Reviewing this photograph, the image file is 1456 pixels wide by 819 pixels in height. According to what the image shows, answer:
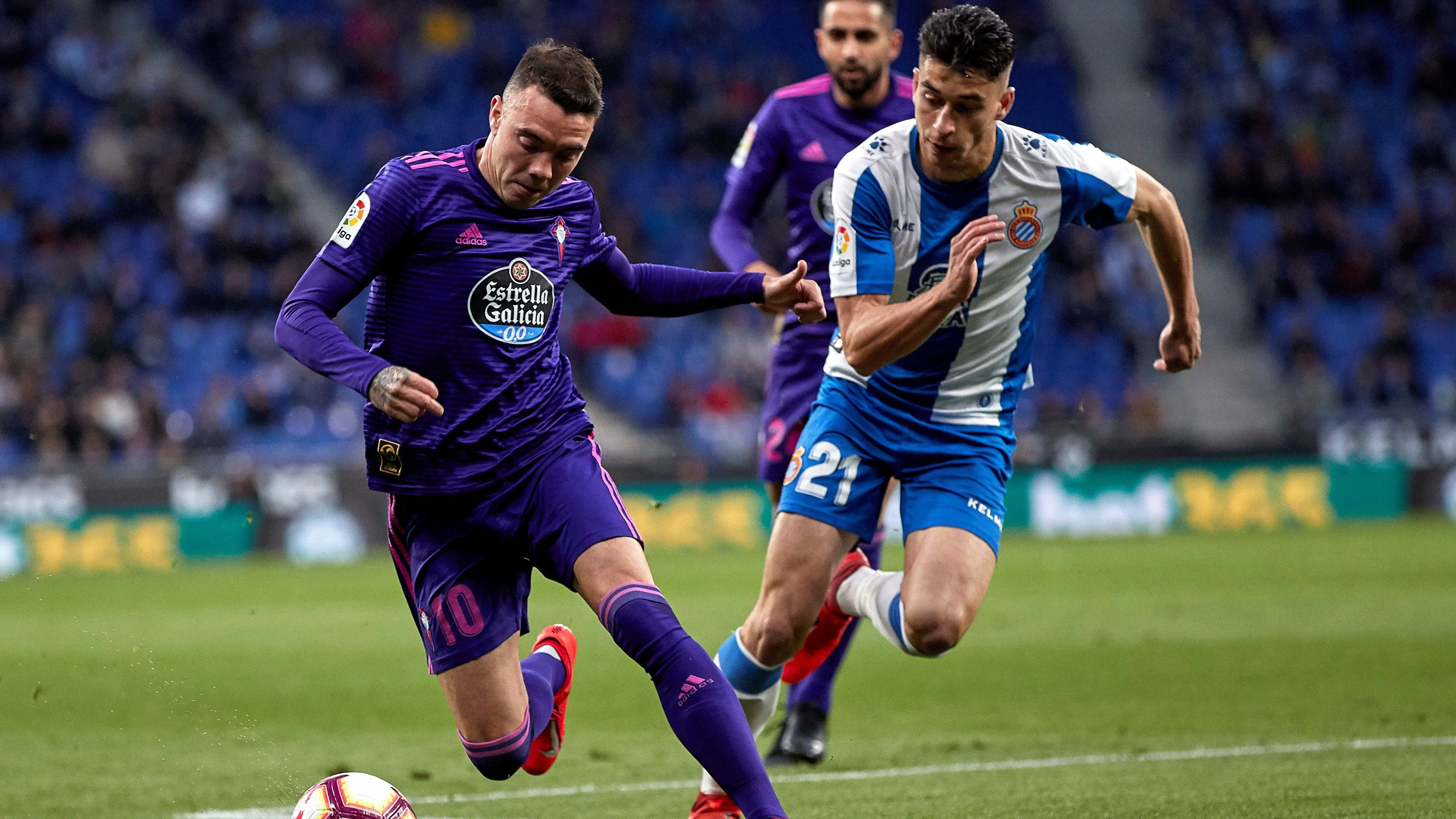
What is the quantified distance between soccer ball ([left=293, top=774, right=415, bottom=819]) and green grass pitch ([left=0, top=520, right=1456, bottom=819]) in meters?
0.98

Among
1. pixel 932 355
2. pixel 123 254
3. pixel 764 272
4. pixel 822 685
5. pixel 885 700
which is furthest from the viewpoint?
pixel 123 254

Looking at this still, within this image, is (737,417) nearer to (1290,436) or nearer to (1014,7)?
(1290,436)

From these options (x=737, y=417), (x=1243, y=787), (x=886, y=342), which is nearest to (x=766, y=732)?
(x=1243, y=787)

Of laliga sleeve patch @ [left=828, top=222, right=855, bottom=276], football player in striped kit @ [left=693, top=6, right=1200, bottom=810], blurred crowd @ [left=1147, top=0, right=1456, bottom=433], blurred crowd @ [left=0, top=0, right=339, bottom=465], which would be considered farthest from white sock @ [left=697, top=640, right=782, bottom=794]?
blurred crowd @ [left=1147, top=0, right=1456, bottom=433]

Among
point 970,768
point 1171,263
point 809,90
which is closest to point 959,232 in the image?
point 1171,263

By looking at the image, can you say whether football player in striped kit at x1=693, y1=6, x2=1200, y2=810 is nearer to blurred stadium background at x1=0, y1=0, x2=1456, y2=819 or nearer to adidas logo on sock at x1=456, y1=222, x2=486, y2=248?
blurred stadium background at x1=0, y1=0, x2=1456, y2=819

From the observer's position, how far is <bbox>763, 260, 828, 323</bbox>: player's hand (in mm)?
4754

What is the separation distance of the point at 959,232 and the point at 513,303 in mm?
1440

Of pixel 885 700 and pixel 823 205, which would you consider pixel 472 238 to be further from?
pixel 885 700

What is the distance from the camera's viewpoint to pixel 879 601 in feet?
16.7

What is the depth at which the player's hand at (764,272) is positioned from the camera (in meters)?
4.92

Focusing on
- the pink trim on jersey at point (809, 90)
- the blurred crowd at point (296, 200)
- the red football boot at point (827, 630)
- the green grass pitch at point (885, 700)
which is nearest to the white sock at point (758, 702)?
the red football boot at point (827, 630)

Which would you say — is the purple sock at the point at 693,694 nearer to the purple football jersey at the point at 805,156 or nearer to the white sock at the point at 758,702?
the white sock at the point at 758,702

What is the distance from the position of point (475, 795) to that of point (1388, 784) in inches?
121
